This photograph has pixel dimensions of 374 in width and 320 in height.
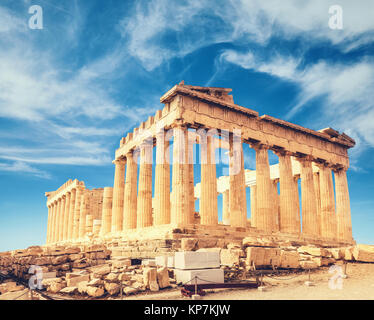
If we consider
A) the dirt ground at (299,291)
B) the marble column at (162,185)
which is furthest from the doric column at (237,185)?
the dirt ground at (299,291)

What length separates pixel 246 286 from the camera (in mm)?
12008

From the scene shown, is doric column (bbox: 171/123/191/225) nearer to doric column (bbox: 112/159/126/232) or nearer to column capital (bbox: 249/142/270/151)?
column capital (bbox: 249/142/270/151)

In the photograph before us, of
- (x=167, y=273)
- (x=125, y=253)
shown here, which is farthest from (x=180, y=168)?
(x=167, y=273)

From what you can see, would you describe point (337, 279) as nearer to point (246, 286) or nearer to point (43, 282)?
point (246, 286)

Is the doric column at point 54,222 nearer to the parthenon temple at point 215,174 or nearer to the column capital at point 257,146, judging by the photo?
the parthenon temple at point 215,174

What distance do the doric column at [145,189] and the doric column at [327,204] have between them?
51.4 ft

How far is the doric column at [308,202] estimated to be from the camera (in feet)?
97.2

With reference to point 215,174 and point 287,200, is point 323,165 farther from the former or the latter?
point 215,174

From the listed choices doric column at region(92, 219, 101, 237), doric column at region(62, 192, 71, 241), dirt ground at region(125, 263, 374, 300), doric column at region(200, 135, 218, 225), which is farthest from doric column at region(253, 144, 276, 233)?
doric column at region(62, 192, 71, 241)

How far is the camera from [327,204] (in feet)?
105

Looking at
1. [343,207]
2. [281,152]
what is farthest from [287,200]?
[343,207]
